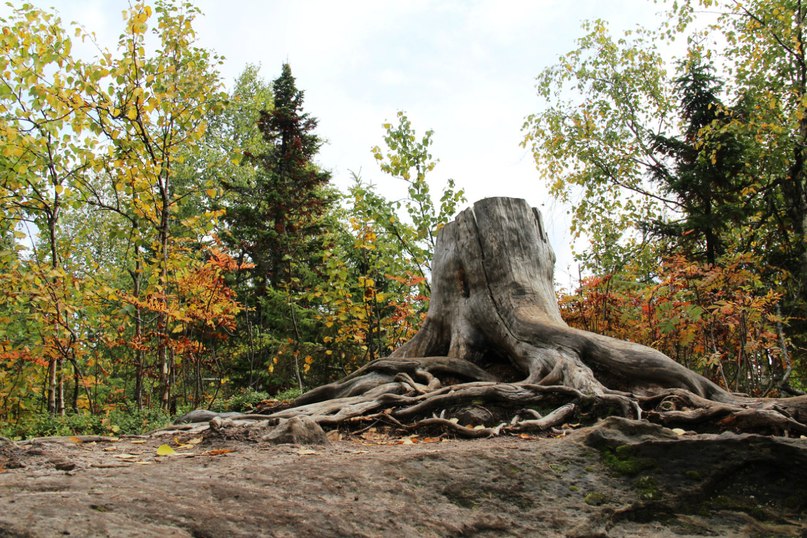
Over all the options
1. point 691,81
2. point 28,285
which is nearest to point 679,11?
point 691,81

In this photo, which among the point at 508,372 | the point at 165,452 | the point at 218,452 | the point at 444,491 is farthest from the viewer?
the point at 508,372

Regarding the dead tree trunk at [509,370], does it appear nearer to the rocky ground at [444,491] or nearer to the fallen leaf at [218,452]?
the fallen leaf at [218,452]

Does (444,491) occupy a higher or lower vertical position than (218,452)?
lower

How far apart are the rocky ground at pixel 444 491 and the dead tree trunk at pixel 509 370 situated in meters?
1.35

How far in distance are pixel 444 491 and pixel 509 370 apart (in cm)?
378

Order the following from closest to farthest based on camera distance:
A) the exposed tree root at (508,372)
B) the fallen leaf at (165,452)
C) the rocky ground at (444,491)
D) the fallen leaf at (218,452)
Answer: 1. the rocky ground at (444,491)
2. the fallen leaf at (218,452)
3. the fallen leaf at (165,452)
4. the exposed tree root at (508,372)

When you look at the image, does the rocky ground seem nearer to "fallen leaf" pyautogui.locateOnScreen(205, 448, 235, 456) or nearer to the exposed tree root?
"fallen leaf" pyautogui.locateOnScreen(205, 448, 235, 456)

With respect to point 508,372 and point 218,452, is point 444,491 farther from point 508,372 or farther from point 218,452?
point 508,372

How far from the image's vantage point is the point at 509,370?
617 centimetres

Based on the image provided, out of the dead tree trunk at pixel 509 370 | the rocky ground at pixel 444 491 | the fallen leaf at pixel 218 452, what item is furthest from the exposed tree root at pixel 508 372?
the rocky ground at pixel 444 491

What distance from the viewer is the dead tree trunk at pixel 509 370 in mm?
4371

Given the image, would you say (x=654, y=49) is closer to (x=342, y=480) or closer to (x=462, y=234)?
(x=462, y=234)

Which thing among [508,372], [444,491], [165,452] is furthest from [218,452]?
[508,372]

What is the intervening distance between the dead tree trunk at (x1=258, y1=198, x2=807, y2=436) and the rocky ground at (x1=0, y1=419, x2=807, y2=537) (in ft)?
4.43
